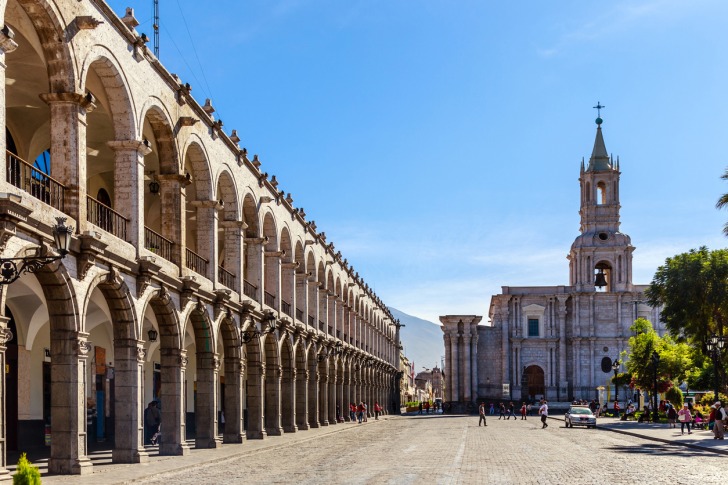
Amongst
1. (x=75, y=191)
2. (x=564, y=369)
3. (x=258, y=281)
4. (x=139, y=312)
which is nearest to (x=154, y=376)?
(x=258, y=281)

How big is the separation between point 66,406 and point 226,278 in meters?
13.6

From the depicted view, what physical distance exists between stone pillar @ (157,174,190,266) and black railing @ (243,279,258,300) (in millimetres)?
9089

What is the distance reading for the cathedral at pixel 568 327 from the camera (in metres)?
97.1

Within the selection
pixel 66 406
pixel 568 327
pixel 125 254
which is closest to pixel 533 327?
pixel 568 327

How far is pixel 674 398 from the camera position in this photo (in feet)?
190

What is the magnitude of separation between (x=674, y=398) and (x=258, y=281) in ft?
105

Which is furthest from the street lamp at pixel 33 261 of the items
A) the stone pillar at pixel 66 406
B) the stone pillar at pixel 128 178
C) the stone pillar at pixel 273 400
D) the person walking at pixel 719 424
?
the person walking at pixel 719 424

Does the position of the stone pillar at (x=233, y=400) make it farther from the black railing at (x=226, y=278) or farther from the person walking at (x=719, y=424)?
the person walking at (x=719, y=424)

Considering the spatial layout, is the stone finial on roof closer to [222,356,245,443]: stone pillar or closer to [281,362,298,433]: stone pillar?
[222,356,245,443]: stone pillar

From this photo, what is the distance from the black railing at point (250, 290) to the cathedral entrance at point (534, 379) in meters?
66.8

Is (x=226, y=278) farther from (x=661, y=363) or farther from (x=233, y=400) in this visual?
(x=661, y=363)

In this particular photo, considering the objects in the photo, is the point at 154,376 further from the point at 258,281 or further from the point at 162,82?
the point at 162,82

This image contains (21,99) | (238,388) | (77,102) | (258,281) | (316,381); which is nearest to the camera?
(77,102)

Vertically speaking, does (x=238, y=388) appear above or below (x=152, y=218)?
below
